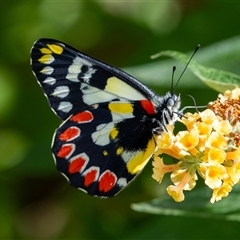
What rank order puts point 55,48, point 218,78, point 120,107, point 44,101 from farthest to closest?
point 44,101
point 120,107
point 55,48
point 218,78

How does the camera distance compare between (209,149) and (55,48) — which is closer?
(209,149)

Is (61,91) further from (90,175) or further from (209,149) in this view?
(209,149)

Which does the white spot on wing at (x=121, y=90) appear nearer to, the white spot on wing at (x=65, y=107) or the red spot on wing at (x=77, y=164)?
the white spot on wing at (x=65, y=107)

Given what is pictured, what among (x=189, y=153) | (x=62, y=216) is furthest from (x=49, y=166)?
(x=189, y=153)

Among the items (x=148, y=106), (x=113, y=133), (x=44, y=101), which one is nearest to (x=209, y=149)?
(x=148, y=106)

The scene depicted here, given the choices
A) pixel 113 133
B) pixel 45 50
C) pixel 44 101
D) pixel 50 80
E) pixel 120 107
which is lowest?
pixel 44 101

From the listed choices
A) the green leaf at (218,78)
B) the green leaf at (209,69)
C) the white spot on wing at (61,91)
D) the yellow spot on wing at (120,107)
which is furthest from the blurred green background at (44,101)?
the green leaf at (218,78)

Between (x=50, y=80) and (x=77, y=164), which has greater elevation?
(x=50, y=80)

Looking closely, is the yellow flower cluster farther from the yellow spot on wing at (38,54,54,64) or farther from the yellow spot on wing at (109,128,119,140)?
the yellow spot on wing at (38,54,54,64)
